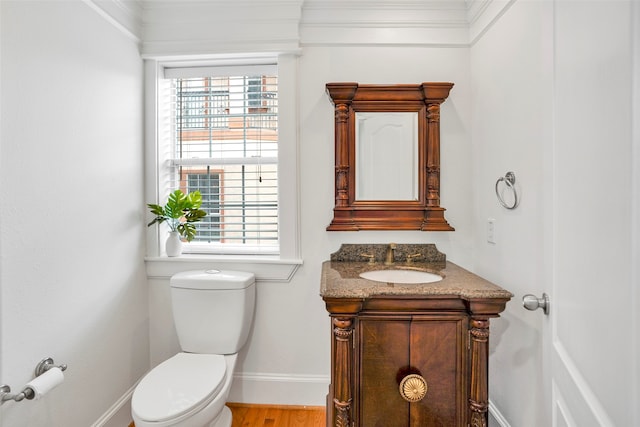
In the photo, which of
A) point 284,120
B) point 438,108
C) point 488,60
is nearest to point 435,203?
point 438,108

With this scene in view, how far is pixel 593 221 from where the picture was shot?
649mm

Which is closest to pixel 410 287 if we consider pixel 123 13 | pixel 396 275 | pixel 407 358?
pixel 407 358

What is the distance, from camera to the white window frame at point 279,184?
1925 millimetres

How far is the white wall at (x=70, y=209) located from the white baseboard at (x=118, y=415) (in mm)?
29

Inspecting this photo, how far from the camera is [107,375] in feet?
5.49

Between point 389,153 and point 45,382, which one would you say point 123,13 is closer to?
point 389,153

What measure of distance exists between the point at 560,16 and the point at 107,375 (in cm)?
228

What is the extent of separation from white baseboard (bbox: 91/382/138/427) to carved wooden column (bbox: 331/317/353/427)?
1203mm

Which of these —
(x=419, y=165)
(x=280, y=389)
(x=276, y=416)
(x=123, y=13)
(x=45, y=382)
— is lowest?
(x=276, y=416)

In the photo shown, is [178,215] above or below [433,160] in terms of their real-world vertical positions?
below

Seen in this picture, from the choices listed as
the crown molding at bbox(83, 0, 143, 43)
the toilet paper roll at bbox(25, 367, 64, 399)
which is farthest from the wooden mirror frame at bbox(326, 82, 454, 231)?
the toilet paper roll at bbox(25, 367, 64, 399)

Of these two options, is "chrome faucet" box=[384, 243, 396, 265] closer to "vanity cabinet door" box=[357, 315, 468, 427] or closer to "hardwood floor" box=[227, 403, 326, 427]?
"vanity cabinet door" box=[357, 315, 468, 427]

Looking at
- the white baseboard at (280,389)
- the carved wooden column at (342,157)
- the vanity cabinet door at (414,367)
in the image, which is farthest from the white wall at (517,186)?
the white baseboard at (280,389)

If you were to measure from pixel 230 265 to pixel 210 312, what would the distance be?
0.31 m
